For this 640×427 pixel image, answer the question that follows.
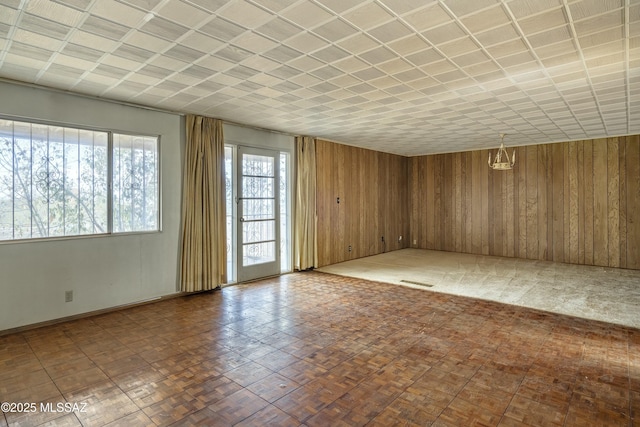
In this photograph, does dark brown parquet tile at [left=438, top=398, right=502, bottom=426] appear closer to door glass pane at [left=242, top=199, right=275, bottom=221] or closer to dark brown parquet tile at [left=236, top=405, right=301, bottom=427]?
dark brown parquet tile at [left=236, top=405, right=301, bottom=427]

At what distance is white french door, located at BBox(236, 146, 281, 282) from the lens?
18.3 ft

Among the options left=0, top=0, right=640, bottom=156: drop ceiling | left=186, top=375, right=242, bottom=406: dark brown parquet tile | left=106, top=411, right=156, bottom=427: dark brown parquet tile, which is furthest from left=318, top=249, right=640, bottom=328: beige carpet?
left=106, top=411, right=156, bottom=427: dark brown parquet tile

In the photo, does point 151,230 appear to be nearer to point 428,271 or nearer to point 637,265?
point 428,271

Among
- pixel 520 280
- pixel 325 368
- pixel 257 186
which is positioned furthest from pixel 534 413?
pixel 257 186

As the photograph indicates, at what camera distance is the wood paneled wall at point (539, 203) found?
670cm

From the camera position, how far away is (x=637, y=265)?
658cm

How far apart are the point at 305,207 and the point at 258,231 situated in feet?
3.82

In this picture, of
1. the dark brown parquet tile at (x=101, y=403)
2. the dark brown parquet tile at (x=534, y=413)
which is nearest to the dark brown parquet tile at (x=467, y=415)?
the dark brown parquet tile at (x=534, y=413)

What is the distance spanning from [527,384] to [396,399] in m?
1.03

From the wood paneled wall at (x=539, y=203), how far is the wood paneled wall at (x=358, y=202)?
0.66 metres

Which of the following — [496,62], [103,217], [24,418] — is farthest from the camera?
[103,217]

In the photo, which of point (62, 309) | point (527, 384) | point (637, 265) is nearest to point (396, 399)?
point (527, 384)

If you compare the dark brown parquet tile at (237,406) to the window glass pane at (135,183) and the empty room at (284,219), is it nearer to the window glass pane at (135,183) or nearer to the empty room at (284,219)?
the empty room at (284,219)

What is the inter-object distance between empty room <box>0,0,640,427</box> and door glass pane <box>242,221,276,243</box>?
0.05 metres
